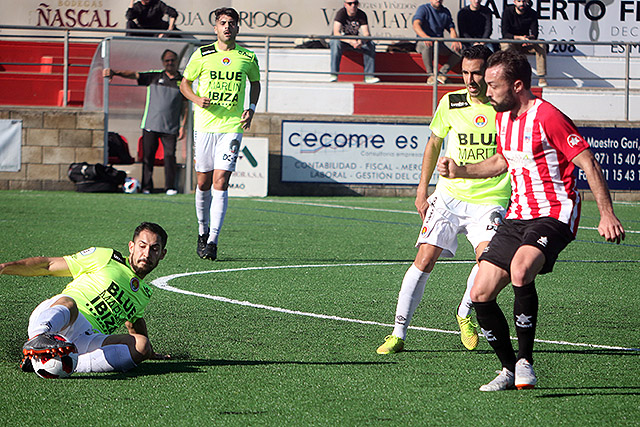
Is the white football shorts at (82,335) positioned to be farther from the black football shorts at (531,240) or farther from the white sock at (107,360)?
the black football shorts at (531,240)

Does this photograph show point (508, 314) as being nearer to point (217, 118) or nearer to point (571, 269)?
point (571, 269)

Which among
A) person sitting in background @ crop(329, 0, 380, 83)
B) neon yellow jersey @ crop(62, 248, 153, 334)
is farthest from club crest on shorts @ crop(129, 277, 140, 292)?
person sitting in background @ crop(329, 0, 380, 83)

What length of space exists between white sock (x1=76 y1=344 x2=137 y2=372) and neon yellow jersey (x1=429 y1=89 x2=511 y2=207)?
224 cm

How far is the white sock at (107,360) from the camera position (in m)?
4.60

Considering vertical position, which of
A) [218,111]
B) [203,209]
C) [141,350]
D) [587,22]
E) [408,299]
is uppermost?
[587,22]

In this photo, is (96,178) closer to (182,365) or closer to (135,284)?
(135,284)

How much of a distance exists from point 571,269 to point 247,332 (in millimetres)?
4294

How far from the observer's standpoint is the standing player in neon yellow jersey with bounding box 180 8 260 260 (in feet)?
30.6

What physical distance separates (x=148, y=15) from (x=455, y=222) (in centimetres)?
1409

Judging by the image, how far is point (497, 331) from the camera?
4520mm

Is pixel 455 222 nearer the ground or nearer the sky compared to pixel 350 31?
nearer the ground

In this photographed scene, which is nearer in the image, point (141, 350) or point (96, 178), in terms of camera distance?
point (141, 350)

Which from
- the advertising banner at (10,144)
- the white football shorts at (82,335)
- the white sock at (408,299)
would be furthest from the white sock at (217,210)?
the advertising banner at (10,144)

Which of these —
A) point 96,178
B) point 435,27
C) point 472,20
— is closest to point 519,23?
point 472,20
